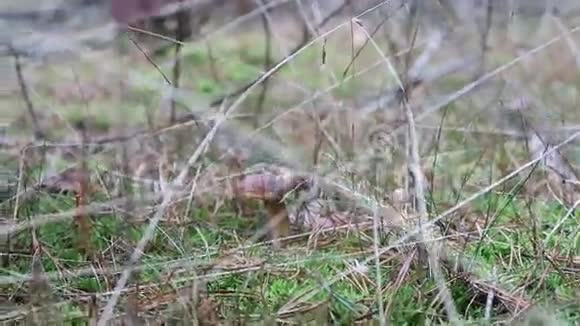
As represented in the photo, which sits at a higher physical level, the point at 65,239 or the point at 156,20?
the point at 156,20

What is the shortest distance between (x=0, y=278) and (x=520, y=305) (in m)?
1.06

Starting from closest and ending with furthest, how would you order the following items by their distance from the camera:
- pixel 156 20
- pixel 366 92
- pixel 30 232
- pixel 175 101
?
pixel 30 232 → pixel 175 101 → pixel 366 92 → pixel 156 20

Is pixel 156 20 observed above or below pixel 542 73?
above

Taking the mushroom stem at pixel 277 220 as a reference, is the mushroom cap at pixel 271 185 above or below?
above

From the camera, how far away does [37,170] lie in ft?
8.04

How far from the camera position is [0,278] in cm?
189

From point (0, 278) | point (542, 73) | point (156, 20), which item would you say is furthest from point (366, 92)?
point (0, 278)

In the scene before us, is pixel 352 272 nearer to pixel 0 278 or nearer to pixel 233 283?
pixel 233 283

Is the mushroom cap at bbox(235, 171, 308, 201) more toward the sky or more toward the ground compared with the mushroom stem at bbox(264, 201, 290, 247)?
more toward the sky

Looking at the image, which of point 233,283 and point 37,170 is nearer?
point 233,283

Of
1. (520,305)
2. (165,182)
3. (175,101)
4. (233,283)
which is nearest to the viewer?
(520,305)

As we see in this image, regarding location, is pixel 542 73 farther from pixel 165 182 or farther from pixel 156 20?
pixel 165 182

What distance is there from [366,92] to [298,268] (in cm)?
189

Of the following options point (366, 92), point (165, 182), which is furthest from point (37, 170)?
point (366, 92)
